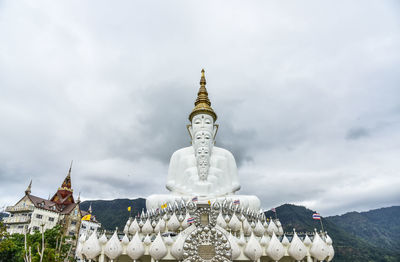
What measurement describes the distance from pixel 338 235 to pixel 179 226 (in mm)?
54341

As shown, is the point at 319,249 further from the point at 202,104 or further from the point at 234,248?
the point at 202,104

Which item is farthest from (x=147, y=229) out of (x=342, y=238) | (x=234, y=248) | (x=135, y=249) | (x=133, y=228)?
(x=342, y=238)

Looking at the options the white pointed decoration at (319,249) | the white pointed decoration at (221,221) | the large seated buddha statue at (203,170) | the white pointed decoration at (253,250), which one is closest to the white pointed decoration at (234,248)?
the white pointed decoration at (253,250)

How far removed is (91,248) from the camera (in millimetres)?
12719

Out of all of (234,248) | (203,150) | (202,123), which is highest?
(202,123)

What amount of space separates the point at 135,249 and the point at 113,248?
1.07 m

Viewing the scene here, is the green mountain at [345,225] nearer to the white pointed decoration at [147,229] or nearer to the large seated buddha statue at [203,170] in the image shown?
the large seated buddha statue at [203,170]

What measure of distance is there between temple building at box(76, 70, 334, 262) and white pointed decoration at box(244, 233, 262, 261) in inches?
1.7

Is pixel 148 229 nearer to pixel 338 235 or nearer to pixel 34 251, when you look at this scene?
pixel 34 251

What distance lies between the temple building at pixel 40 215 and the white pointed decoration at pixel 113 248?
20363mm

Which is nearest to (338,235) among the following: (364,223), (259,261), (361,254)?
(361,254)

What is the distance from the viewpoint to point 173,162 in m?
22.2

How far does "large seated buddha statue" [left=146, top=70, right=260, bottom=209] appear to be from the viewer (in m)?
18.3

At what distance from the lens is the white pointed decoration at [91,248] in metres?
12.7
